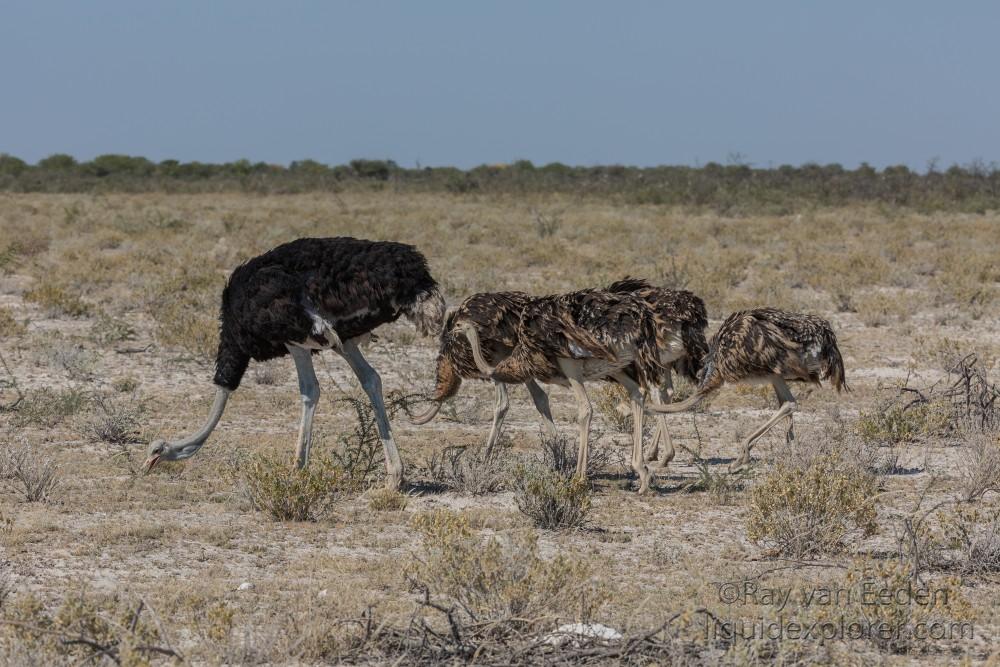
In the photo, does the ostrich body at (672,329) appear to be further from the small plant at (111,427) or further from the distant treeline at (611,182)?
the distant treeline at (611,182)

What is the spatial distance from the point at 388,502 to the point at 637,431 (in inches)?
69.2

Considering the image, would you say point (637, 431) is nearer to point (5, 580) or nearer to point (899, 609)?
point (899, 609)

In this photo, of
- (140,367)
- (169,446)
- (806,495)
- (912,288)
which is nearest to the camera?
(806,495)

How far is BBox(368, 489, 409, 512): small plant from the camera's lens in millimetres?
8242

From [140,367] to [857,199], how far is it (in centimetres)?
2609

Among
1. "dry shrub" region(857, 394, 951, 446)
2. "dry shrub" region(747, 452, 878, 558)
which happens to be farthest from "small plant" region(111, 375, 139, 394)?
"dry shrub" region(747, 452, 878, 558)

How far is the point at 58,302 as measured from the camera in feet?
53.4

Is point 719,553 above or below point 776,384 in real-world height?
below

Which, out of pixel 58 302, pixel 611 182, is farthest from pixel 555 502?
pixel 611 182

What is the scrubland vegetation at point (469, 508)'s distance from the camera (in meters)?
5.57

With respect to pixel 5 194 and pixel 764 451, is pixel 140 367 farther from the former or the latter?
pixel 5 194

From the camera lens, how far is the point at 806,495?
24.0 feet

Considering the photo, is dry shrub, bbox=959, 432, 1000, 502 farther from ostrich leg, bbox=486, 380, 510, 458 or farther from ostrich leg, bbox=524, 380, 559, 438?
ostrich leg, bbox=486, 380, 510, 458

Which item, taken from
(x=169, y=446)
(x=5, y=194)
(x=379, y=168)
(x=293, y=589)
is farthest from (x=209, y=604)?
(x=379, y=168)
